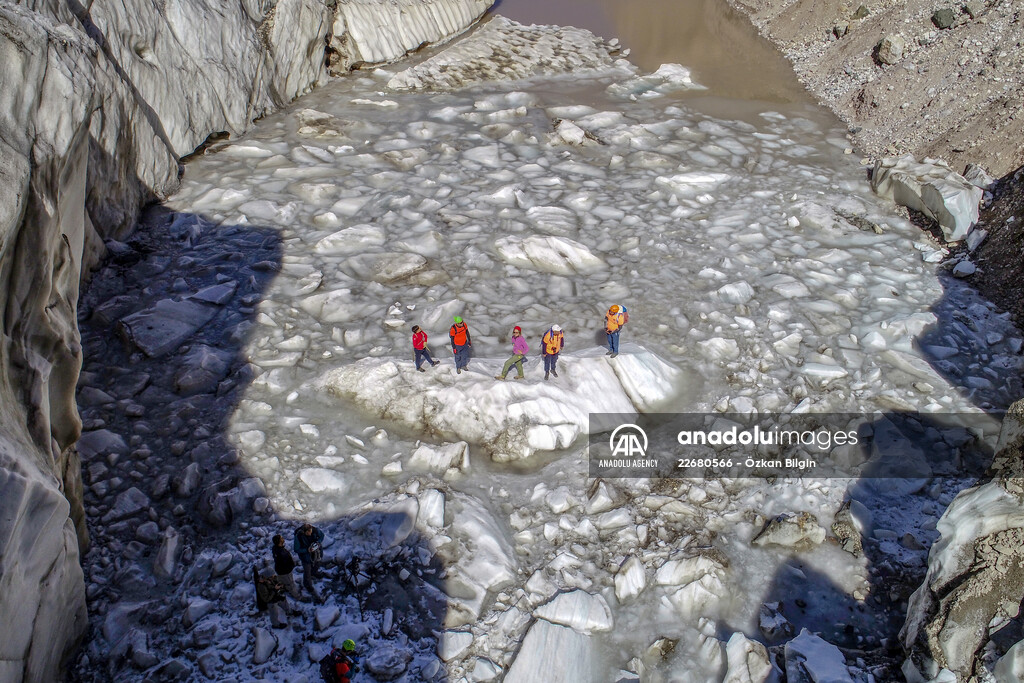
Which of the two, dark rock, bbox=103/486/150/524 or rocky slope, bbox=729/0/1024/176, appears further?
rocky slope, bbox=729/0/1024/176

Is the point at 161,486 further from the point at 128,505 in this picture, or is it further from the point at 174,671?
the point at 174,671

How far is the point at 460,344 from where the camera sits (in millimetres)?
5895

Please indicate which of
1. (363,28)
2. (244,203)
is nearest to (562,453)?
(244,203)

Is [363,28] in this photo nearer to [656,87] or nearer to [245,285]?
[656,87]

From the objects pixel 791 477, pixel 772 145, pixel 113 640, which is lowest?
pixel 113 640

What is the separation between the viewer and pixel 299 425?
225 inches

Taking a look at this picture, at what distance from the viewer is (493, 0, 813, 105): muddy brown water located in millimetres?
12625

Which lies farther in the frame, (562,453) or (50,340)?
(562,453)

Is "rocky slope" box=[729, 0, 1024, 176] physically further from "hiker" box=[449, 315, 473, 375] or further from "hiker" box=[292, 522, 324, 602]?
"hiker" box=[292, 522, 324, 602]

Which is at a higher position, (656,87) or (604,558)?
(656,87)

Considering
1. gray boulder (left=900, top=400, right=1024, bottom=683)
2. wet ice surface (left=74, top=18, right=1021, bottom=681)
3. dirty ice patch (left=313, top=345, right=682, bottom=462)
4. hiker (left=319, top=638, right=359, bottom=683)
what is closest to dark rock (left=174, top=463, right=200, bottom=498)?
wet ice surface (left=74, top=18, right=1021, bottom=681)

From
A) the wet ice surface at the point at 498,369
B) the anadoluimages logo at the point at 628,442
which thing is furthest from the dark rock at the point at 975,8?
the anadoluimages logo at the point at 628,442

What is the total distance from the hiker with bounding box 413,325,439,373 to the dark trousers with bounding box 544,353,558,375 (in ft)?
3.05

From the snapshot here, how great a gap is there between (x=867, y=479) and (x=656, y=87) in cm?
877
